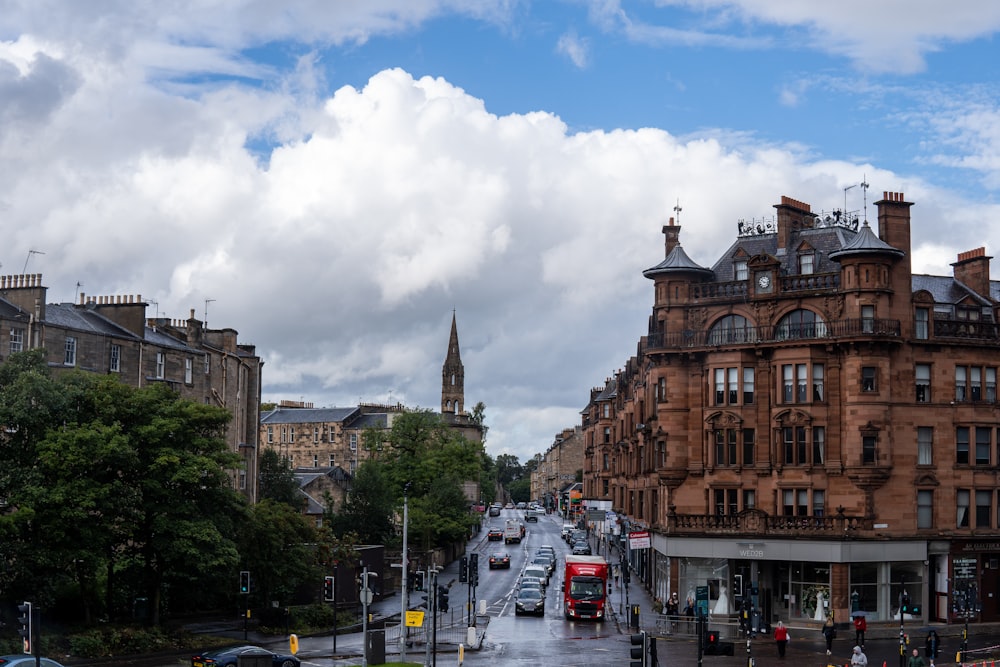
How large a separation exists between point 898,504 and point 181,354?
44454 millimetres

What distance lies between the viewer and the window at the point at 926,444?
62.8 metres

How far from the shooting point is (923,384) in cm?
6303

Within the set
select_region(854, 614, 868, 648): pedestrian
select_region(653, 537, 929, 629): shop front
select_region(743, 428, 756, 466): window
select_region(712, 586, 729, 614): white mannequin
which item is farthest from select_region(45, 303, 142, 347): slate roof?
select_region(854, 614, 868, 648): pedestrian

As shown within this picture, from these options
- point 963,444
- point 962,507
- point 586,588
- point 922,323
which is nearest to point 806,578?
point 962,507

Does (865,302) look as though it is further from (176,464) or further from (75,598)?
(75,598)

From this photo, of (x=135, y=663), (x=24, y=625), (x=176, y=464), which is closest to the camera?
(x=24, y=625)

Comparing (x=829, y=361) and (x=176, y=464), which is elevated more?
(x=829, y=361)

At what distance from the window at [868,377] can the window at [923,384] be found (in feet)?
10.1

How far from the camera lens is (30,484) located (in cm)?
4919

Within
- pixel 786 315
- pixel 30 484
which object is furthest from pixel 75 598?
pixel 786 315

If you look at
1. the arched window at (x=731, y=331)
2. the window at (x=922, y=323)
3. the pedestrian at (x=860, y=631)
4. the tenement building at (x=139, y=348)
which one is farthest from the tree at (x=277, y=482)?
the window at (x=922, y=323)

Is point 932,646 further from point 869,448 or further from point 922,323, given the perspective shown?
point 922,323

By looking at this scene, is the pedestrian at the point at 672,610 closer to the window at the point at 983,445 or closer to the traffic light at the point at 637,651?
the window at the point at 983,445

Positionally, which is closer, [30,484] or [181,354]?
[30,484]
